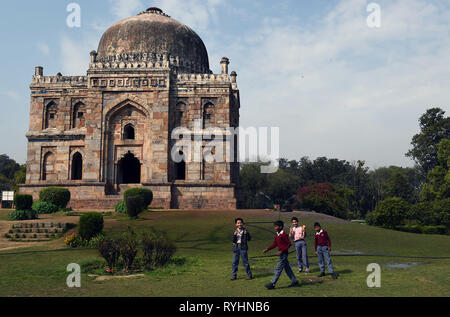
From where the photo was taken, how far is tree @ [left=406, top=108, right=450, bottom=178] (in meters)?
44.0

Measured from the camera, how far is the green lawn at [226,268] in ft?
25.2

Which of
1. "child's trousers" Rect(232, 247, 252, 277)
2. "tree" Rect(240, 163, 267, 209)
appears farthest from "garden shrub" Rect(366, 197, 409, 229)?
"tree" Rect(240, 163, 267, 209)

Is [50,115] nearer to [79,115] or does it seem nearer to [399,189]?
[79,115]

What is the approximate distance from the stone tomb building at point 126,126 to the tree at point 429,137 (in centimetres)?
2773

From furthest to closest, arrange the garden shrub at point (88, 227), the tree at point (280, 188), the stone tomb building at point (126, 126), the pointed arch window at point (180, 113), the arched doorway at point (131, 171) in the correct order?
the tree at point (280, 188) → the arched doorway at point (131, 171) → the pointed arch window at point (180, 113) → the stone tomb building at point (126, 126) → the garden shrub at point (88, 227)

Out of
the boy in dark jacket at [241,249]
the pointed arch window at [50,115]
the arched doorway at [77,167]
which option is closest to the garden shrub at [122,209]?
the arched doorway at [77,167]

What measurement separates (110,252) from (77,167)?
2005 centimetres

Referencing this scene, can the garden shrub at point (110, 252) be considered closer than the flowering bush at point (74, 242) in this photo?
Yes

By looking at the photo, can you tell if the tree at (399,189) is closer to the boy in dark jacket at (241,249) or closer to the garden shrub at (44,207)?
the garden shrub at (44,207)

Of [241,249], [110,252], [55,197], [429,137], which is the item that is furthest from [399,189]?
[110,252]

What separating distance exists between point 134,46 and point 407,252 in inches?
942

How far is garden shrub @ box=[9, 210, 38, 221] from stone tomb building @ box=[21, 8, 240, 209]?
5383mm

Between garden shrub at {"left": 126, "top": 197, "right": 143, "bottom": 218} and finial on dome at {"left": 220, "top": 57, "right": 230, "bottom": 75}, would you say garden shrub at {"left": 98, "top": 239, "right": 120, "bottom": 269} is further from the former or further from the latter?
finial on dome at {"left": 220, "top": 57, "right": 230, "bottom": 75}
